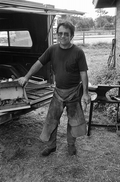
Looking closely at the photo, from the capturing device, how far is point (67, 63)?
2.92m

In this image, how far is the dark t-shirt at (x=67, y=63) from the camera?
2.91 meters

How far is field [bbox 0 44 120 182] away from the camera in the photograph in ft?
9.64

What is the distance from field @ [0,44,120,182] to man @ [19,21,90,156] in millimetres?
218

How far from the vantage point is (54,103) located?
328 cm

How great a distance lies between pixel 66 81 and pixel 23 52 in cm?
230

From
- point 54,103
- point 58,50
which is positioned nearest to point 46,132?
point 54,103

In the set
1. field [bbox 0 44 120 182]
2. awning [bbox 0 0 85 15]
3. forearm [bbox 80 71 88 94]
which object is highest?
awning [bbox 0 0 85 15]

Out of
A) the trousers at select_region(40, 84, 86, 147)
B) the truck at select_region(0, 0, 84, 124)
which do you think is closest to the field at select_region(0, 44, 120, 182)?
the trousers at select_region(40, 84, 86, 147)

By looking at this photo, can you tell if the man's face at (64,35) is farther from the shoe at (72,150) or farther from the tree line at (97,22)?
the tree line at (97,22)

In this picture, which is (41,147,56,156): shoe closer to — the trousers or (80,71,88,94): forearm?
the trousers

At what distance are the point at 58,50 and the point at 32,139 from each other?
182 cm

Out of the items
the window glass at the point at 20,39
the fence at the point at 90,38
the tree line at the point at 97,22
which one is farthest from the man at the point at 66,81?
the tree line at the point at 97,22

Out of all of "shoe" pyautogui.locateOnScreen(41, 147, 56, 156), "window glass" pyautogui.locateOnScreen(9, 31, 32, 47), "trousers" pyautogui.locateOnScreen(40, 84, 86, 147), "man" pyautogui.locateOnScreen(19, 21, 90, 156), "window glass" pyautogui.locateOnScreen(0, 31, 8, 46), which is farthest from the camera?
"window glass" pyautogui.locateOnScreen(0, 31, 8, 46)

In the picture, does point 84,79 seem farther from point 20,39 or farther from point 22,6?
point 20,39
